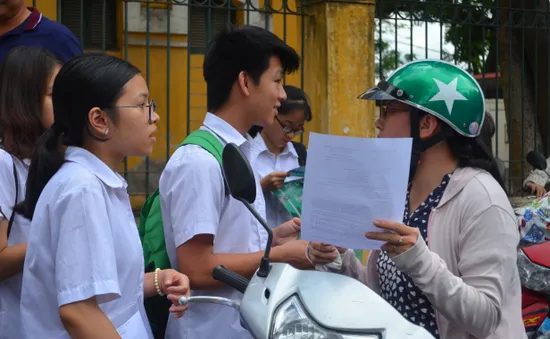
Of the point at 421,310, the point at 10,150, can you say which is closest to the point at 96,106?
the point at 10,150

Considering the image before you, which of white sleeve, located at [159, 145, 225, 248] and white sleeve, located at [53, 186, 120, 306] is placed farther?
white sleeve, located at [159, 145, 225, 248]

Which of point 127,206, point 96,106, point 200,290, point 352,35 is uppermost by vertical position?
point 352,35

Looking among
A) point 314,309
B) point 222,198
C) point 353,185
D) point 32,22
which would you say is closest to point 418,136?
point 353,185

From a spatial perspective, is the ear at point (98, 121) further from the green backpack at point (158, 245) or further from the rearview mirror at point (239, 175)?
the green backpack at point (158, 245)

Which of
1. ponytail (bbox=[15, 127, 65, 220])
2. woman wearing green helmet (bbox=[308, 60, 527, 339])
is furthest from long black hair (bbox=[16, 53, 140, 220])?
woman wearing green helmet (bbox=[308, 60, 527, 339])

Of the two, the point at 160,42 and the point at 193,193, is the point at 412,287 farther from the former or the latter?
the point at 160,42

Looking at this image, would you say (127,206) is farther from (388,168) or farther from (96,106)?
(388,168)

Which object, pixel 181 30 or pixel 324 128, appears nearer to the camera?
pixel 324 128

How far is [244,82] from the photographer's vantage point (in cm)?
341

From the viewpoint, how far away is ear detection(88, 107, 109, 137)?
2.64m

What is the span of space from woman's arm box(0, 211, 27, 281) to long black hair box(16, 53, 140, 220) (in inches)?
13.7

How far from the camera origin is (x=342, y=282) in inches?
89.6

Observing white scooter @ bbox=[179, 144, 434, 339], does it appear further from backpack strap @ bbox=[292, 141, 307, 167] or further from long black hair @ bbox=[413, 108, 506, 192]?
backpack strap @ bbox=[292, 141, 307, 167]

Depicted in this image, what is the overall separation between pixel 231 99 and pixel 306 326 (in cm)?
145
